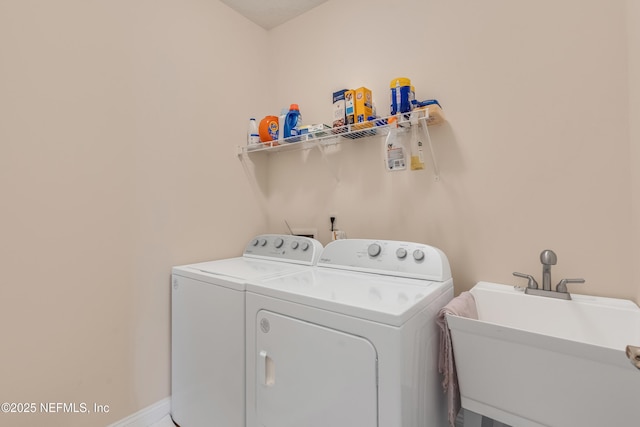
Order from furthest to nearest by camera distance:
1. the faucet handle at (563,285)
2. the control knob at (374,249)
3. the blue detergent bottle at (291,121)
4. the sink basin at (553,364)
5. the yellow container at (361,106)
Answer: the blue detergent bottle at (291,121)
the yellow container at (361,106)
the control knob at (374,249)
the faucet handle at (563,285)
the sink basin at (553,364)

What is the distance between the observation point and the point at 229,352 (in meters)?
1.29

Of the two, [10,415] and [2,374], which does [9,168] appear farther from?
[10,415]

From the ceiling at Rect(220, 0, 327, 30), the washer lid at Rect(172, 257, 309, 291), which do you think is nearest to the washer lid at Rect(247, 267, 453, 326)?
the washer lid at Rect(172, 257, 309, 291)

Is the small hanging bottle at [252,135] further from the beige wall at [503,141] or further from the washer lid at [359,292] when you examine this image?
the washer lid at [359,292]

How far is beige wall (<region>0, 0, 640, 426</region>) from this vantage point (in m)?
1.19

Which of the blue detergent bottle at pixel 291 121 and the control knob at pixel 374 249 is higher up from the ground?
the blue detergent bottle at pixel 291 121

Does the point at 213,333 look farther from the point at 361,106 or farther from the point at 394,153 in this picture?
the point at 361,106

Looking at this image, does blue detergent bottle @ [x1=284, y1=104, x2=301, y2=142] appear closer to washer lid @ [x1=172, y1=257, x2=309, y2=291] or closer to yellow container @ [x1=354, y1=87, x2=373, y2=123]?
yellow container @ [x1=354, y1=87, x2=373, y2=123]

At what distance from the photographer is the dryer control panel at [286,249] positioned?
1700mm

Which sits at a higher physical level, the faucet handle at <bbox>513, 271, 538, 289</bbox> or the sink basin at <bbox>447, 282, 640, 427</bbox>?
the faucet handle at <bbox>513, 271, 538, 289</bbox>

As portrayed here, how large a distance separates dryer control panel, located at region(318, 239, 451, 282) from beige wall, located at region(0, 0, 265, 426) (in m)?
0.86

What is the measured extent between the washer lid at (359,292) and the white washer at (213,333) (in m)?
0.18

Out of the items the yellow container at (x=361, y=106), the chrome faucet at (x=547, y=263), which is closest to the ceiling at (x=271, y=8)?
the yellow container at (x=361, y=106)

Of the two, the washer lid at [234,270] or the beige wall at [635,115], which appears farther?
the washer lid at [234,270]
